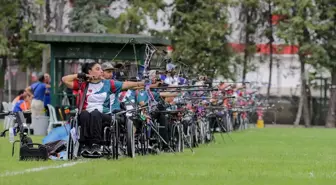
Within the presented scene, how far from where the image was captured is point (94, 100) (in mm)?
16812

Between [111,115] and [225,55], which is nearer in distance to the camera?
[111,115]

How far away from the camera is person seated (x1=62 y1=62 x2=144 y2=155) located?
1638 cm

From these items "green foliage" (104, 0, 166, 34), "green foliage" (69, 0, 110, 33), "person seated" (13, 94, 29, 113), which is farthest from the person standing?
"green foliage" (69, 0, 110, 33)

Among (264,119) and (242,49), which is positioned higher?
(242,49)

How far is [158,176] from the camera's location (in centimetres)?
1293

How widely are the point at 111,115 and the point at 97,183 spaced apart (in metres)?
4.88

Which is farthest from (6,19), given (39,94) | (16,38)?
(39,94)

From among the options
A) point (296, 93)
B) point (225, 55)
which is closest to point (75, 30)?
point (225, 55)

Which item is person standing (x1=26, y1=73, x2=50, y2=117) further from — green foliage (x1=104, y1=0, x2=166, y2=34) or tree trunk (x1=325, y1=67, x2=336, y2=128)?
tree trunk (x1=325, y1=67, x2=336, y2=128)

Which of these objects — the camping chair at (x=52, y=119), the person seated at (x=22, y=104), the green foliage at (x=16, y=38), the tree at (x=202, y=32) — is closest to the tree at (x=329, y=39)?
the tree at (x=202, y=32)

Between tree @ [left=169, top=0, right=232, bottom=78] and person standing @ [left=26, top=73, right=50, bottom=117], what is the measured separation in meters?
19.4

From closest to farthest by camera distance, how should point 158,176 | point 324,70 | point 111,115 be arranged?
point 158,176 < point 111,115 < point 324,70

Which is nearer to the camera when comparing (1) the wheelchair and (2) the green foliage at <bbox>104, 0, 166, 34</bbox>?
(1) the wheelchair

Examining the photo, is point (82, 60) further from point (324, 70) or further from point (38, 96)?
point (324, 70)
